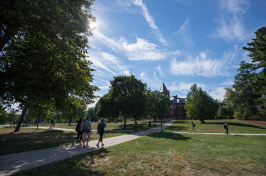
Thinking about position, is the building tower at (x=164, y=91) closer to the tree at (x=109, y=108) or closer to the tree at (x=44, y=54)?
the tree at (x=109, y=108)

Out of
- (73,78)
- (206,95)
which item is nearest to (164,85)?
(206,95)

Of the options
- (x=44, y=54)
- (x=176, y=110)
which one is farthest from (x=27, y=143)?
(x=176, y=110)

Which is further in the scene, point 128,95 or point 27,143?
point 128,95

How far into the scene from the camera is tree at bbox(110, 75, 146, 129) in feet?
86.9

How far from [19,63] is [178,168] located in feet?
40.4

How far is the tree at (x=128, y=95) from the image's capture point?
2650 centimetres

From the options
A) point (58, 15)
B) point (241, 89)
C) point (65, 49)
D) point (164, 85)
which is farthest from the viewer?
point (164, 85)

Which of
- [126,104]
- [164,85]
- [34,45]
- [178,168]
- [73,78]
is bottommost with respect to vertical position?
[178,168]

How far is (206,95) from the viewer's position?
43.3 meters

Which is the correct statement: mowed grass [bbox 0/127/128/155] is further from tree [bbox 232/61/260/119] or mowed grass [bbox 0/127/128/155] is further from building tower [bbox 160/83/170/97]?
building tower [bbox 160/83/170/97]

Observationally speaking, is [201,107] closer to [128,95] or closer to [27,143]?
[128,95]

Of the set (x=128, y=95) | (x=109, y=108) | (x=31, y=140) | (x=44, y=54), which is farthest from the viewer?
(x=109, y=108)

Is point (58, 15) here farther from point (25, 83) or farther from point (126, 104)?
point (126, 104)

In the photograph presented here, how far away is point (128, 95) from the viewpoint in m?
28.3
